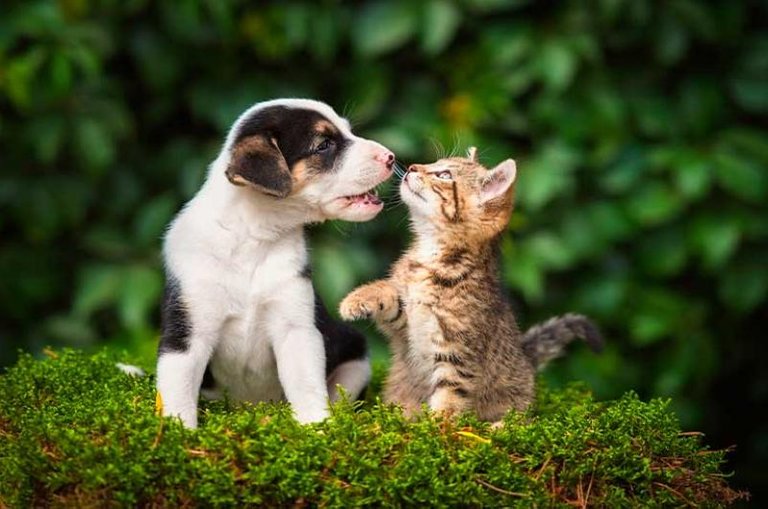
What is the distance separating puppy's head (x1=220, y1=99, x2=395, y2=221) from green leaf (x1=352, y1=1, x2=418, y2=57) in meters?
2.42

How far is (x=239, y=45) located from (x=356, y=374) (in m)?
2.87

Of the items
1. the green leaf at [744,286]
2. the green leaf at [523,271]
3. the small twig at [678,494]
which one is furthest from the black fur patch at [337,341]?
the green leaf at [744,286]

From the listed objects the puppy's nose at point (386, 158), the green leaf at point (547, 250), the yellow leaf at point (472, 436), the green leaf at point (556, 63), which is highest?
the green leaf at point (556, 63)

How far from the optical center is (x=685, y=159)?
6.21 metres

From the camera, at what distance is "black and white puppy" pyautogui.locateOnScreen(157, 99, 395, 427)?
12.2ft

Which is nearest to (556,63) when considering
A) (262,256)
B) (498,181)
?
(498,181)

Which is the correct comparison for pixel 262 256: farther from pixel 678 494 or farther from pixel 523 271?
pixel 523 271

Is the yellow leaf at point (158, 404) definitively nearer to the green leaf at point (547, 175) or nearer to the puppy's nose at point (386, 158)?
the puppy's nose at point (386, 158)

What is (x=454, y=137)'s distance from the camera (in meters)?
6.16

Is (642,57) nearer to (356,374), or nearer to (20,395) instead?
(356,374)

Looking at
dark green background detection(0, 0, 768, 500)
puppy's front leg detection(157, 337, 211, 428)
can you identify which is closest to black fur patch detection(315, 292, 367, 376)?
puppy's front leg detection(157, 337, 211, 428)

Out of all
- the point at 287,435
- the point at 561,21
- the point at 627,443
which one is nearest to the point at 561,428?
the point at 627,443

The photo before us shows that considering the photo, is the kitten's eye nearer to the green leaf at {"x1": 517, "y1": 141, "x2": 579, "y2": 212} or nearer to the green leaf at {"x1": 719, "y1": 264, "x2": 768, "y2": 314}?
the green leaf at {"x1": 517, "y1": 141, "x2": 579, "y2": 212}

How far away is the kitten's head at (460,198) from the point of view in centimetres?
415
